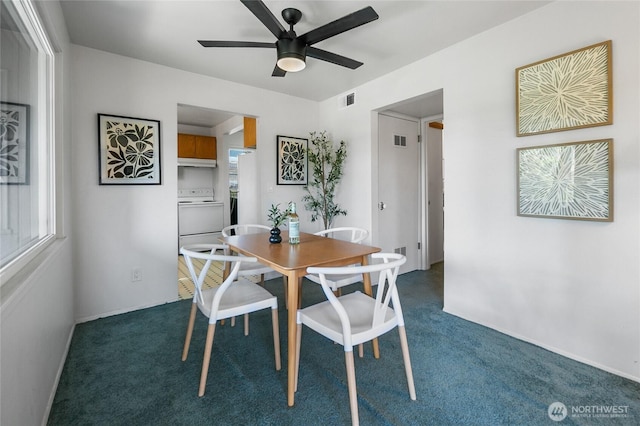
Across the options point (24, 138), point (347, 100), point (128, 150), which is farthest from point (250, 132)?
point (24, 138)

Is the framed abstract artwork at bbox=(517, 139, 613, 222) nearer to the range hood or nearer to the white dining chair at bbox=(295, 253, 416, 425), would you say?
the white dining chair at bbox=(295, 253, 416, 425)

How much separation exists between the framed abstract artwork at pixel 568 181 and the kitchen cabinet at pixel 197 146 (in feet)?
17.5

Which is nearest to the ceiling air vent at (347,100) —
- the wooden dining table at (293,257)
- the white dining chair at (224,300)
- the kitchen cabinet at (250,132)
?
the kitchen cabinet at (250,132)

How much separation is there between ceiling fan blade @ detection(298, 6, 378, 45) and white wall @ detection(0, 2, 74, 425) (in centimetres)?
146

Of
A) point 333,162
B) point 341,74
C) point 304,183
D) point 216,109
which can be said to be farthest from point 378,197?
point 216,109

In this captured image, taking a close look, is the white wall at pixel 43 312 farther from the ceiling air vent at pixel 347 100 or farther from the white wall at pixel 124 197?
the ceiling air vent at pixel 347 100

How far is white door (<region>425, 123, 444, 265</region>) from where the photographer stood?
432 cm

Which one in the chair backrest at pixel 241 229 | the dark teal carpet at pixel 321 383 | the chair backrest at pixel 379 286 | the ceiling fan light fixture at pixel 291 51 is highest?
the ceiling fan light fixture at pixel 291 51

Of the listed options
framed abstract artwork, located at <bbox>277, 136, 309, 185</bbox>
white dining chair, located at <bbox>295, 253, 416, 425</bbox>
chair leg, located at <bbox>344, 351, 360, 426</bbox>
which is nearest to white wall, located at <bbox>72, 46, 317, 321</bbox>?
framed abstract artwork, located at <bbox>277, 136, 309, 185</bbox>

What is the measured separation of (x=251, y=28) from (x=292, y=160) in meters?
1.77

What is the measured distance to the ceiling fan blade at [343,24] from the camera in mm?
1628

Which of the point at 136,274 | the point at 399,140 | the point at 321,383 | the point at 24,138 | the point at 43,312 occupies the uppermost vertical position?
the point at 399,140

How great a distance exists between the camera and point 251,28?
2.28 metres

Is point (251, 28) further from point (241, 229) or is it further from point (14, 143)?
point (241, 229)
